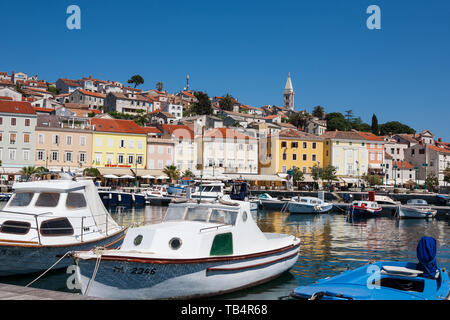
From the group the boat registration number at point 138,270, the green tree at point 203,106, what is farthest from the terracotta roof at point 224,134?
the boat registration number at point 138,270

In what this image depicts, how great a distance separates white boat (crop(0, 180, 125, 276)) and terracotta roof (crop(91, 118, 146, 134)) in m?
56.8

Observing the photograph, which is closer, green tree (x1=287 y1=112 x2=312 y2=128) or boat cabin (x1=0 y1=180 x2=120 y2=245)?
boat cabin (x1=0 y1=180 x2=120 y2=245)

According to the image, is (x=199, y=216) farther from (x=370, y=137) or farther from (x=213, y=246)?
(x=370, y=137)

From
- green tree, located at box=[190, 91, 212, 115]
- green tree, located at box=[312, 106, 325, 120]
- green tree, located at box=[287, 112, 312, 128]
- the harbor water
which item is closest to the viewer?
the harbor water

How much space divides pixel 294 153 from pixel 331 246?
196 feet

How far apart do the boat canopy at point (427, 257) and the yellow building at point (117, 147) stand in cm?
6317

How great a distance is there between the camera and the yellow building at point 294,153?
83938mm

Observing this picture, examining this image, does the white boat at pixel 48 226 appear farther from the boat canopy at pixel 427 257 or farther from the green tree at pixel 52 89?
the green tree at pixel 52 89

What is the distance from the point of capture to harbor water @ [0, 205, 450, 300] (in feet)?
50.4

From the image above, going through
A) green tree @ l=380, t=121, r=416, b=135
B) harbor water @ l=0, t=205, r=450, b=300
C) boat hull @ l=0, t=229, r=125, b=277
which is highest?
green tree @ l=380, t=121, r=416, b=135

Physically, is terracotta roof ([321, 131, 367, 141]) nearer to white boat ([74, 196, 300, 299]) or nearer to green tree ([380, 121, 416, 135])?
green tree ([380, 121, 416, 135])

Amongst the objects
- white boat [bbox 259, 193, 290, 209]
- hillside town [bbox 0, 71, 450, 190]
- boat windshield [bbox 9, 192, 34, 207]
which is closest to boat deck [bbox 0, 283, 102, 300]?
boat windshield [bbox 9, 192, 34, 207]

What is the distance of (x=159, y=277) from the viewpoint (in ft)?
38.3

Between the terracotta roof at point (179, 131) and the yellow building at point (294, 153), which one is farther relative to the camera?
the yellow building at point (294, 153)
